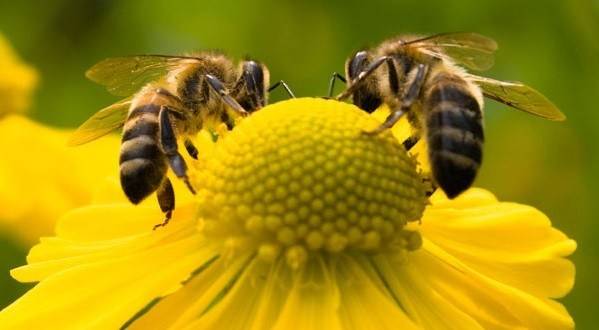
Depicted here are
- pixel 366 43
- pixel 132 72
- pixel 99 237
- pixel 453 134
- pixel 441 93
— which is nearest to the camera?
pixel 453 134

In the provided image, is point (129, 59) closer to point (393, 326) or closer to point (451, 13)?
point (393, 326)

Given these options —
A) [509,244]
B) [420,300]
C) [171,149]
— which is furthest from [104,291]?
[509,244]

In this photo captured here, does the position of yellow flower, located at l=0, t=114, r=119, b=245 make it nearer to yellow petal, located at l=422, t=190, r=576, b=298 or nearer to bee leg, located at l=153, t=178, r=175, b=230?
bee leg, located at l=153, t=178, r=175, b=230

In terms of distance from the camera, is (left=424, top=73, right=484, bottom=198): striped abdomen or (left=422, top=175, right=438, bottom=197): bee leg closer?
(left=424, top=73, right=484, bottom=198): striped abdomen

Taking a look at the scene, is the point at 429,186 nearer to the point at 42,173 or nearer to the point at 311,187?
the point at 311,187

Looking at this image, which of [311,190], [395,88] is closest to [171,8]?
[395,88]

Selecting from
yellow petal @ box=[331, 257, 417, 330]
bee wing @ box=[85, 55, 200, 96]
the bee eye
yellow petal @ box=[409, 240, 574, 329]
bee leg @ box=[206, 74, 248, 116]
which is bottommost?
yellow petal @ box=[409, 240, 574, 329]

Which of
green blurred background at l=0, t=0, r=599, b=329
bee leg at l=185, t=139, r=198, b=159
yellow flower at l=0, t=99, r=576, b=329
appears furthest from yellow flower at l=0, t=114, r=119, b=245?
yellow flower at l=0, t=99, r=576, b=329
